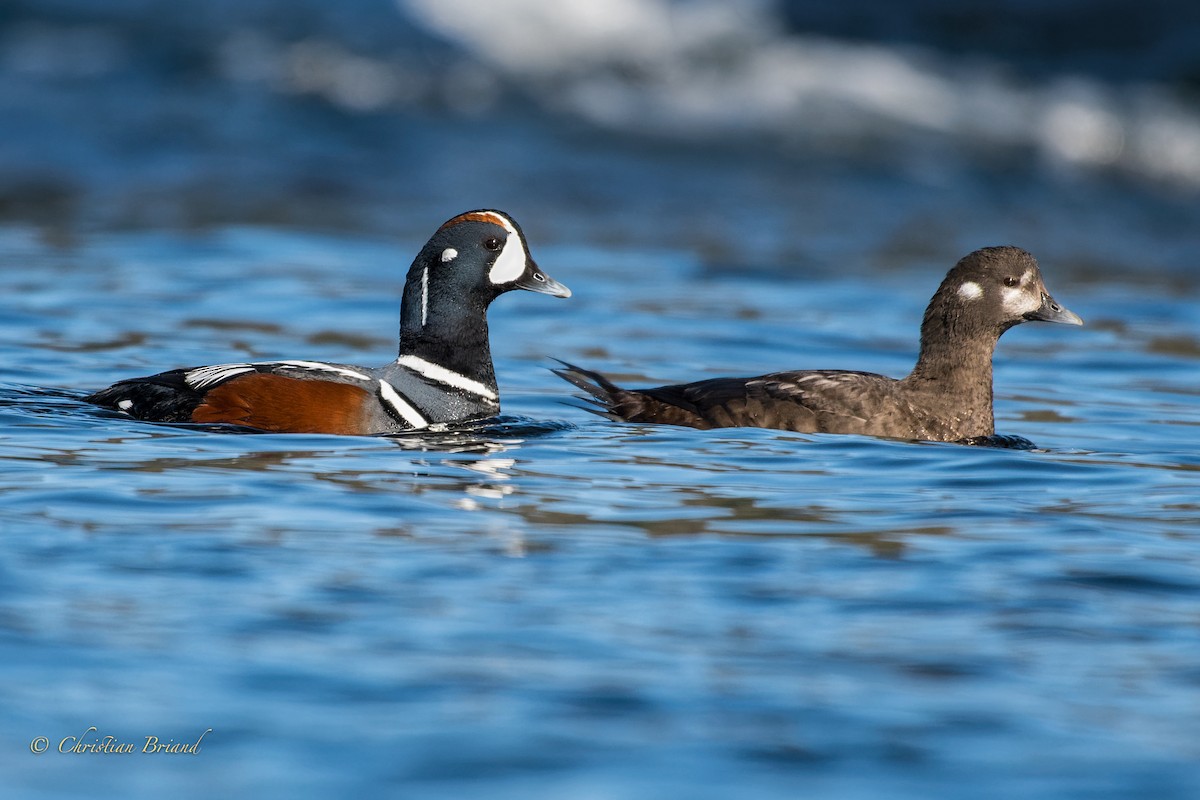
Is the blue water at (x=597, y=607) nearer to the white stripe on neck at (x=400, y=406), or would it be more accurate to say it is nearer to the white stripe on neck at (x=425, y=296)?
the white stripe on neck at (x=400, y=406)

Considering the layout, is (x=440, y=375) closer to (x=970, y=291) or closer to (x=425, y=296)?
(x=425, y=296)

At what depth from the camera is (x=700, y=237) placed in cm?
1703

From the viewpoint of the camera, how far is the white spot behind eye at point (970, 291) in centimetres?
923

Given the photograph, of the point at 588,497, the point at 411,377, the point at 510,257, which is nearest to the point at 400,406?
the point at 411,377

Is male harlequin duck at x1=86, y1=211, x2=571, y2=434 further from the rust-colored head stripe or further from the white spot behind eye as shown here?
the white spot behind eye

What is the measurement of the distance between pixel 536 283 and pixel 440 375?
693 millimetres

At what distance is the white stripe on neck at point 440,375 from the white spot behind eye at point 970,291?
8.29ft

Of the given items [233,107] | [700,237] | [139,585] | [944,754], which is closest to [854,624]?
[944,754]

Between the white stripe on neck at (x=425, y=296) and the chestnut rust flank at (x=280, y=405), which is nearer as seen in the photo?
the chestnut rust flank at (x=280, y=405)

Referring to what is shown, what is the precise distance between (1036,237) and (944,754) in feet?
44.7

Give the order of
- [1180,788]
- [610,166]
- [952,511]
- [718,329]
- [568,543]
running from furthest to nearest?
[610,166]
[718,329]
[952,511]
[568,543]
[1180,788]

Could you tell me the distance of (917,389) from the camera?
9117mm

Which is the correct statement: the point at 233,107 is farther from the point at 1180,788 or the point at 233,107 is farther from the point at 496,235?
the point at 1180,788

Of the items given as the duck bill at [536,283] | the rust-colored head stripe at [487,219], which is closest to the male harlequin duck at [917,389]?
the duck bill at [536,283]
